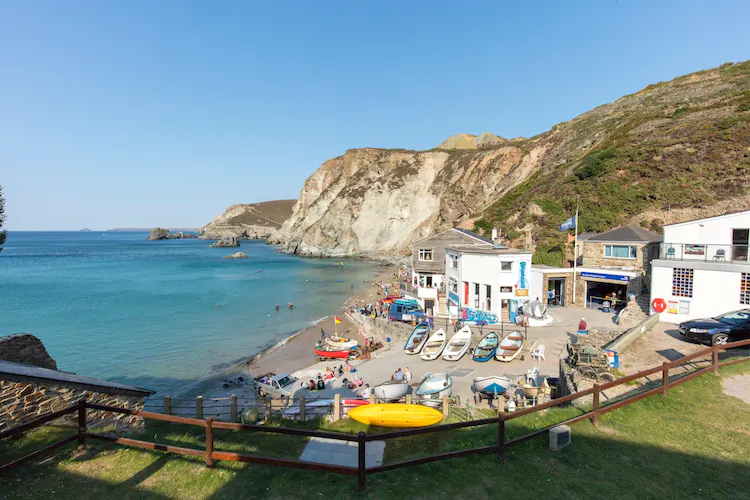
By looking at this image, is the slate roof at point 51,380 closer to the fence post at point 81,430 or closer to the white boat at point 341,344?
the fence post at point 81,430

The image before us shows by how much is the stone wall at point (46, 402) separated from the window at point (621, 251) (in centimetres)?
3376

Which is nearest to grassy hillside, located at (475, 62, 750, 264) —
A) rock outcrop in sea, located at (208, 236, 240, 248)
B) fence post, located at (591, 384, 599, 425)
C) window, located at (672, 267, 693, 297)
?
window, located at (672, 267, 693, 297)

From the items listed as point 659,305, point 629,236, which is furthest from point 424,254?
point 659,305

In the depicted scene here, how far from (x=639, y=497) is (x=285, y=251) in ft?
415

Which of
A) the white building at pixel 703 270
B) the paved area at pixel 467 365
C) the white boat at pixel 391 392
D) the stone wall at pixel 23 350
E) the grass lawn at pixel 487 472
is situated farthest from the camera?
the white building at pixel 703 270

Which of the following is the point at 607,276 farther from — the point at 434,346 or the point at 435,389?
the point at 435,389

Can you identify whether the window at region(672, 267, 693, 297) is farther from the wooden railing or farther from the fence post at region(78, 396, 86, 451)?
the fence post at region(78, 396, 86, 451)

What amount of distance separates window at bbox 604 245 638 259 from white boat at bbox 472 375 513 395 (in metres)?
20.2

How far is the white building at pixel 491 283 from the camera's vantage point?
26438 millimetres

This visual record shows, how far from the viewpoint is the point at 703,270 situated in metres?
21.4

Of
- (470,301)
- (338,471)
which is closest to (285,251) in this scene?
(470,301)

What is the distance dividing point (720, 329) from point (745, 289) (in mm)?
6352

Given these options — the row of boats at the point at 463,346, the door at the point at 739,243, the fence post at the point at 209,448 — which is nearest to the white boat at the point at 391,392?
the row of boats at the point at 463,346

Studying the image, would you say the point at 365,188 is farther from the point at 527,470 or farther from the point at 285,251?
the point at 527,470
